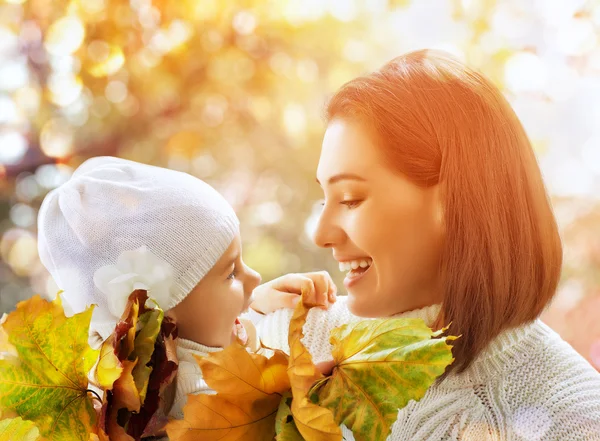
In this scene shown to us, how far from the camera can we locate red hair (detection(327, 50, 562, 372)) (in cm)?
78

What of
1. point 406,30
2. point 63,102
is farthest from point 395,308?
point 63,102

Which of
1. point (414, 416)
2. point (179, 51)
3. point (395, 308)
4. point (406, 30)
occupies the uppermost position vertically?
point (406, 30)

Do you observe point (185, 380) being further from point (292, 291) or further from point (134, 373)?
point (292, 291)

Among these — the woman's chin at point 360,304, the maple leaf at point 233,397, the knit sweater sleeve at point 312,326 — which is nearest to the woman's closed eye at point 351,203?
the woman's chin at point 360,304

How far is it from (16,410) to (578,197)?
1441mm

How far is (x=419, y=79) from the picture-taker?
817 mm

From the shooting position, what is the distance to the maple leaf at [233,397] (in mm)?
501

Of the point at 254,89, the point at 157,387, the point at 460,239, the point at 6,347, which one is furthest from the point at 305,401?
the point at 254,89

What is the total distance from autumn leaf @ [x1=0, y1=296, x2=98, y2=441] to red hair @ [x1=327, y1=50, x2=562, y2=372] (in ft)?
1.35

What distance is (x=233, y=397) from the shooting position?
506 millimetres

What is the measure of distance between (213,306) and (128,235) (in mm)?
128

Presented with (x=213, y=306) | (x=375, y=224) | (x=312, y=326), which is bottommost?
(x=312, y=326)

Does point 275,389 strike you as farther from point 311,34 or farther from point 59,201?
point 311,34

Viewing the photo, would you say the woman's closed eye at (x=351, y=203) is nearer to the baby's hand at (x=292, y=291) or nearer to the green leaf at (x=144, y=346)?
the baby's hand at (x=292, y=291)
